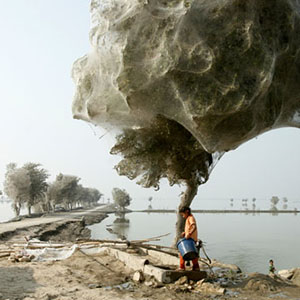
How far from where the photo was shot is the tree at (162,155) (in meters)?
10.5

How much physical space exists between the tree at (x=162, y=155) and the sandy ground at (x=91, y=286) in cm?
347

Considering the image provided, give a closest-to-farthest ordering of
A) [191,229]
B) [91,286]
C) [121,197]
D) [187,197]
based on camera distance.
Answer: [91,286]
[191,229]
[187,197]
[121,197]

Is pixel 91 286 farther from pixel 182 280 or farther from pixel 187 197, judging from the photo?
pixel 187 197

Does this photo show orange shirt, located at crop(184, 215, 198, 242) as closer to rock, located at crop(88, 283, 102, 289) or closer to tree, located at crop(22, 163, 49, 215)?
rock, located at crop(88, 283, 102, 289)

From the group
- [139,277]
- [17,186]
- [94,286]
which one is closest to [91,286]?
[94,286]

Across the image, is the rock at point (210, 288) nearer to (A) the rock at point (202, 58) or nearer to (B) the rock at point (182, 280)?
(B) the rock at point (182, 280)

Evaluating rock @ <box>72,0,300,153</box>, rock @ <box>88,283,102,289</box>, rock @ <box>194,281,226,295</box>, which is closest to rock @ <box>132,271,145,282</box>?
rock @ <box>88,283,102,289</box>

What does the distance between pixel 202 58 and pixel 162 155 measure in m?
5.11

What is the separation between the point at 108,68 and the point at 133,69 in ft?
2.82

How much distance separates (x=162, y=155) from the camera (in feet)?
37.7

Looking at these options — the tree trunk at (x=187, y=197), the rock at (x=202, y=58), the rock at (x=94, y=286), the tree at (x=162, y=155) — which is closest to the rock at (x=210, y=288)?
the rock at (x=94, y=286)

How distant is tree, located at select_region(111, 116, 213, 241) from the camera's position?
10.5 m

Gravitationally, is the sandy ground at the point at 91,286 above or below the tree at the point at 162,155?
below

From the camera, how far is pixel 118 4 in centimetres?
755
